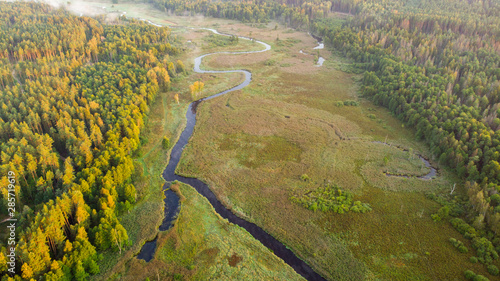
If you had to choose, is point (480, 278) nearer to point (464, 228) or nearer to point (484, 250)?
point (484, 250)

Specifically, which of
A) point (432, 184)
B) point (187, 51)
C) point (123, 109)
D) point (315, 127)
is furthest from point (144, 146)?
point (187, 51)

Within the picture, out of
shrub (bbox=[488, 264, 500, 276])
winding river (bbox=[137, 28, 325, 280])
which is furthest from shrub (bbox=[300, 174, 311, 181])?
shrub (bbox=[488, 264, 500, 276])

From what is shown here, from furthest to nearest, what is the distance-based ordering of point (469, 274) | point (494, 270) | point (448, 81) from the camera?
point (448, 81)
point (494, 270)
point (469, 274)

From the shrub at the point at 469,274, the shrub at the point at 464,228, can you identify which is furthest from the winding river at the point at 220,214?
the shrub at the point at 464,228

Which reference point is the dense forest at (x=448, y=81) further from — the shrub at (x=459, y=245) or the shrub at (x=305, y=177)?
the shrub at (x=305, y=177)

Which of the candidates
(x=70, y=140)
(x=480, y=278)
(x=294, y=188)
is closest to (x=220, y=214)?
(x=294, y=188)
